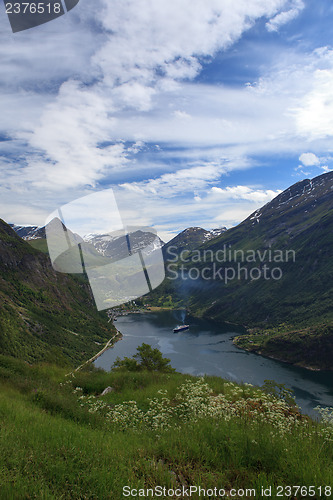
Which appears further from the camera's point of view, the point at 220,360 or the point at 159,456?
the point at 220,360

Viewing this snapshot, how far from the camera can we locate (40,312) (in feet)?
377

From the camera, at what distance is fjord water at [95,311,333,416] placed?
6385cm

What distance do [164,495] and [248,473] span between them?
1534 mm

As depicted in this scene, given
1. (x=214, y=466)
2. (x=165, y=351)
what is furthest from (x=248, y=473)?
(x=165, y=351)

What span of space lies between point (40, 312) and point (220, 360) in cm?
8161

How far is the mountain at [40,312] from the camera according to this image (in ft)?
283

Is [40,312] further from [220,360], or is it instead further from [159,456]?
[159,456]

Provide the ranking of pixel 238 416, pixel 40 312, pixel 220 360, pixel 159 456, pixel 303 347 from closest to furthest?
pixel 159 456 < pixel 238 416 < pixel 220 360 < pixel 303 347 < pixel 40 312

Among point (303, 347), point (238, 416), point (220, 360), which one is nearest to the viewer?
point (238, 416)

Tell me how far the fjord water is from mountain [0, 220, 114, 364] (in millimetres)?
15984

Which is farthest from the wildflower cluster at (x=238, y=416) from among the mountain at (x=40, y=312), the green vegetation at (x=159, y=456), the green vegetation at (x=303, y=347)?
the green vegetation at (x=303, y=347)

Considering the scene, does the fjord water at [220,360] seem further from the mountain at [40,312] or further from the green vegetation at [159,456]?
the green vegetation at [159,456]

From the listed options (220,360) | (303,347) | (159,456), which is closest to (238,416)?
(159,456)

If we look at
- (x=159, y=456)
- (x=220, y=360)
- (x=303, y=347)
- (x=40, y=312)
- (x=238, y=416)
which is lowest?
(x=303, y=347)
